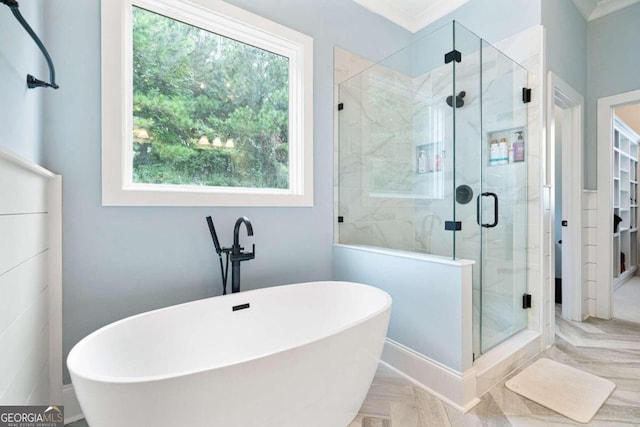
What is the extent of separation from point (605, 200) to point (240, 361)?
3507 mm

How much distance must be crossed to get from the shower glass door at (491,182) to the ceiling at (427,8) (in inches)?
38.0

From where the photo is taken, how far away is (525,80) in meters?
2.22

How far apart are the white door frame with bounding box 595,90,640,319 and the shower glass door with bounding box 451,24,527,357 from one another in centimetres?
122

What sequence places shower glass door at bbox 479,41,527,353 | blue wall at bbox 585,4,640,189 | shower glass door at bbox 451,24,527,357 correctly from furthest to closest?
blue wall at bbox 585,4,640,189 → shower glass door at bbox 479,41,527,353 → shower glass door at bbox 451,24,527,357

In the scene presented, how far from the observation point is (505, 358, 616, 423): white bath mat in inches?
61.0

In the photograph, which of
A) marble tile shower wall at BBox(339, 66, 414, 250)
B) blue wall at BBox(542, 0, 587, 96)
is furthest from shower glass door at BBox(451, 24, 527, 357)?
marble tile shower wall at BBox(339, 66, 414, 250)

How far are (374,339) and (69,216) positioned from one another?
1.62m

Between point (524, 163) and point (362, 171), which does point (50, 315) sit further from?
point (524, 163)

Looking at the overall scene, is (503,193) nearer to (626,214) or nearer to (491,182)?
(491,182)

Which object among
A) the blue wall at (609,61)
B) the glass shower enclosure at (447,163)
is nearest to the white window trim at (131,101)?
the glass shower enclosure at (447,163)

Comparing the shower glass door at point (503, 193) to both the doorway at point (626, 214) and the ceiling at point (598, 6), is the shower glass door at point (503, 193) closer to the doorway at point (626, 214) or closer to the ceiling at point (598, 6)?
the ceiling at point (598, 6)

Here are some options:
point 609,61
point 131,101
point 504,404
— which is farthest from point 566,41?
point 131,101

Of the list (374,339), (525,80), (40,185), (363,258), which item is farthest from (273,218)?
(525,80)

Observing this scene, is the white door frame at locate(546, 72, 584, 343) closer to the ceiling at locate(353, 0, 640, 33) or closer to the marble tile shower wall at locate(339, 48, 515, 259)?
the ceiling at locate(353, 0, 640, 33)
